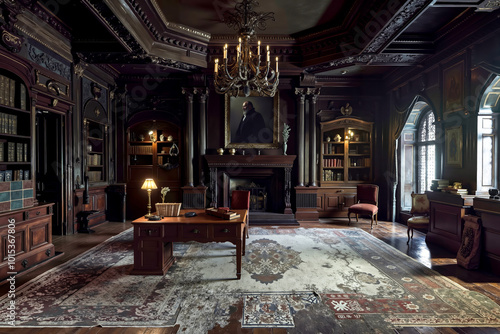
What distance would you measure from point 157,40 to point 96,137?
291 cm

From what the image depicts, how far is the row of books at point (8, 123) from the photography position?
370 cm

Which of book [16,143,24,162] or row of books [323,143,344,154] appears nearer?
book [16,143,24,162]

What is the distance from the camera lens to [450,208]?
4398mm

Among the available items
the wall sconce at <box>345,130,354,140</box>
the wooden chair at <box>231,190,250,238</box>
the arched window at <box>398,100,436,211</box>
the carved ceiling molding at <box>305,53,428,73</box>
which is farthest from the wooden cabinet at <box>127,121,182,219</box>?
the arched window at <box>398,100,436,211</box>

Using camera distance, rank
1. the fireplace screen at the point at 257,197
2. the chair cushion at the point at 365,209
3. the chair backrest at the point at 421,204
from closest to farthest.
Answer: the chair backrest at the point at 421,204
the chair cushion at the point at 365,209
the fireplace screen at the point at 257,197

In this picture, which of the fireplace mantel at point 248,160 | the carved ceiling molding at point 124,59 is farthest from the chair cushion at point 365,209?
the carved ceiling molding at point 124,59

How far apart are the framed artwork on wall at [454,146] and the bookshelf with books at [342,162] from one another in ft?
8.25

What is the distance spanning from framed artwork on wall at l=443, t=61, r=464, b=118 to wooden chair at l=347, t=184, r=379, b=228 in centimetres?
234

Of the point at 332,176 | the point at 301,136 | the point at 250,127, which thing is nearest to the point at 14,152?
the point at 250,127

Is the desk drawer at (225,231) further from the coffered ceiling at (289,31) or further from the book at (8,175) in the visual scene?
the coffered ceiling at (289,31)

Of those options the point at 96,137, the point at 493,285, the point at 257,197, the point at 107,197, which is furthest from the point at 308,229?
the point at 96,137

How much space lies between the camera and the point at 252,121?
6902mm

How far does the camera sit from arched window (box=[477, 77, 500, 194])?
4152 millimetres

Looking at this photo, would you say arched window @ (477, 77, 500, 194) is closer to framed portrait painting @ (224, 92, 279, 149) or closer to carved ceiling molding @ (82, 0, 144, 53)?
framed portrait painting @ (224, 92, 279, 149)
